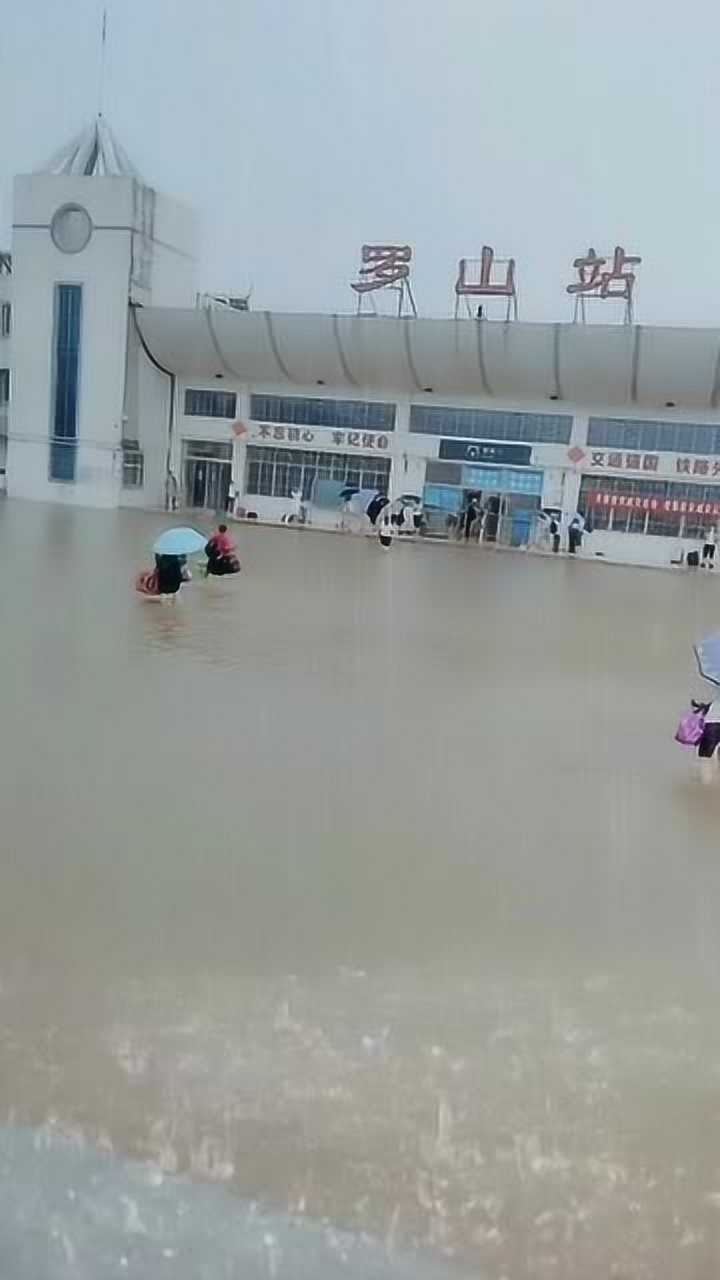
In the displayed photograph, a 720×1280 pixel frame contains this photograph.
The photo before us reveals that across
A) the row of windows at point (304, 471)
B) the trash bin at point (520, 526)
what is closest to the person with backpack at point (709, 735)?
the trash bin at point (520, 526)

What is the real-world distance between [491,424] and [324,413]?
11.5 feet

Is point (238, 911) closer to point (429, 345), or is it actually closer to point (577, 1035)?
point (577, 1035)

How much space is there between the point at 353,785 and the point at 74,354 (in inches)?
826

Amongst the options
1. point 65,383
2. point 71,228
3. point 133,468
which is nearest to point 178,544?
point 133,468

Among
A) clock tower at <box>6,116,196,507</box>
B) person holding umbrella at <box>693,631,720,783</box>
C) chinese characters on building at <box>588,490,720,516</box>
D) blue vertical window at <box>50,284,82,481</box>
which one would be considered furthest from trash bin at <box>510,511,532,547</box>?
person holding umbrella at <box>693,631,720,783</box>

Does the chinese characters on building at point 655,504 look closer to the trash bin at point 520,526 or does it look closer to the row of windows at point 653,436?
the row of windows at point 653,436

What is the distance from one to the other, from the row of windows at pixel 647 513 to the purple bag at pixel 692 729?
16.4 meters

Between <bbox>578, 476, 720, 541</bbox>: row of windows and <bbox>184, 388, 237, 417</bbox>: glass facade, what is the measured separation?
7.70 meters

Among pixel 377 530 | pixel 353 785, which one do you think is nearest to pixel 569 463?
pixel 377 530

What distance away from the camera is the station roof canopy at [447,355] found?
19.8 m

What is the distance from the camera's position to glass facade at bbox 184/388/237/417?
→ 77.3ft

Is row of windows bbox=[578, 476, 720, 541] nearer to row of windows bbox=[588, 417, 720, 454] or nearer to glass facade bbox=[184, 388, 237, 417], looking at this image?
row of windows bbox=[588, 417, 720, 454]

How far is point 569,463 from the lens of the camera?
830 inches

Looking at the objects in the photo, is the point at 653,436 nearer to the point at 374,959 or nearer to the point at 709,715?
the point at 709,715
